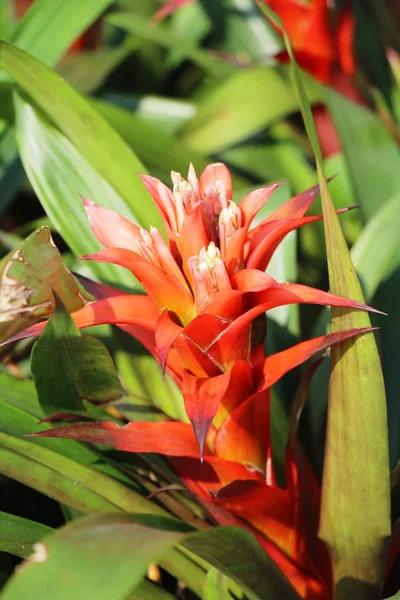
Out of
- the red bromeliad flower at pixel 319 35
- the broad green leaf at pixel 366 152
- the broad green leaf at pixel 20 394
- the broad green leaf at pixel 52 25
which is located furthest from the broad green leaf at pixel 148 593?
the red bromeliad flower at pixel 319 35

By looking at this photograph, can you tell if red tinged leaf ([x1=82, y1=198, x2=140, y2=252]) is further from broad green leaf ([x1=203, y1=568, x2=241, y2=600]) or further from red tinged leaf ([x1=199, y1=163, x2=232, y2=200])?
broad green leaf ([x1=203, y1=568, x2=241, y2=600])

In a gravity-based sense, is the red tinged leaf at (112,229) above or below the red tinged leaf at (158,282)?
above

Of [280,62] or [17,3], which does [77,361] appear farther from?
[17,3]

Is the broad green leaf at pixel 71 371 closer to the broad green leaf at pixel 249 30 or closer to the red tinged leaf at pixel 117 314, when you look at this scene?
the red tinged leaf at pixel 117 314

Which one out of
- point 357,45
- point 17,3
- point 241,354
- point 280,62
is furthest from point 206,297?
Answer: point 17,3

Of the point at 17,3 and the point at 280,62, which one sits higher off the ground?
the point at 17,3

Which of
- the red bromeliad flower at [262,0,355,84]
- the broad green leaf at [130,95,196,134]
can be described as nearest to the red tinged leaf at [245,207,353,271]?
the red bromeliad flower at [262,0,355,84]
